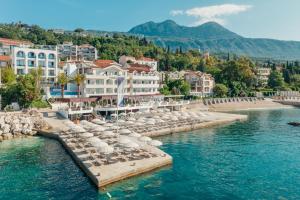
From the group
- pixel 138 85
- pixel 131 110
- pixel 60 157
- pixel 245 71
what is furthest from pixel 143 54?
pixel 60 157

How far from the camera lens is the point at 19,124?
5175cm

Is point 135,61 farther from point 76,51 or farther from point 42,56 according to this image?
point 42,56

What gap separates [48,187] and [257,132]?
42709 mm

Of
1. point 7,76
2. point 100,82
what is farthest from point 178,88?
point 7,76

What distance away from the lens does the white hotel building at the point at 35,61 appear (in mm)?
82812

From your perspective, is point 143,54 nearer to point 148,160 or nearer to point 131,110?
point 131,110

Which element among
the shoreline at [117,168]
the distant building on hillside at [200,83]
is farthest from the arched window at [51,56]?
the shoreline at [117,168]

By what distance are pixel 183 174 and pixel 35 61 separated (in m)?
62.9

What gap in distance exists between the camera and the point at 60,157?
130ft

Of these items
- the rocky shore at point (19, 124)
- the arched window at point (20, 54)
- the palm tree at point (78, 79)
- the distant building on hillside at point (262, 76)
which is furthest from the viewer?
the distant building on hillside at point (262, 76)

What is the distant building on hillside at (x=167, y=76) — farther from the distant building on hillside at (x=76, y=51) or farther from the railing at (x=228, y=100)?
the distant building on hillside at (x=76, y=51)

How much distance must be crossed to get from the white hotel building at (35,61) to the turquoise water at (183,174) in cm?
3939

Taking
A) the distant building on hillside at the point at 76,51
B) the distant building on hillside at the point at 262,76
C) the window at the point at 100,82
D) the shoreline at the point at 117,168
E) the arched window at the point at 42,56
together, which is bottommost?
the shoreline at the point at 117,168

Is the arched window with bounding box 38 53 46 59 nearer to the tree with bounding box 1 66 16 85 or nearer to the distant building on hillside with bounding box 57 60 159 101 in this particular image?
the distant building on hillside with bounding box 57 60 159 101
